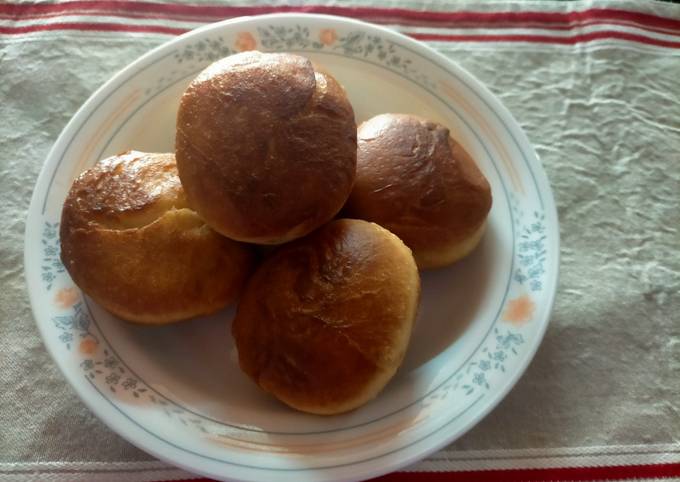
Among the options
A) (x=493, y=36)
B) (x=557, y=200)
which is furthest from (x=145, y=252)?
(x=493, y=36)

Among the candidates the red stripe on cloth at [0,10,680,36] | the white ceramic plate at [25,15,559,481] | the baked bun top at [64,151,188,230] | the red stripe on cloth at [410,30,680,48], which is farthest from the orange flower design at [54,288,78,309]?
the red stripe on cloth at [410,30,680,48]

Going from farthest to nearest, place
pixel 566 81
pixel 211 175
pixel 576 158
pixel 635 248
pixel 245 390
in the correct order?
pixel 566 81 → pixel 576 158 → pixel 635 248 → pixel 245 390 → pixel 211 175

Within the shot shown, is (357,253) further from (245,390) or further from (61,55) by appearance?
(61,55)

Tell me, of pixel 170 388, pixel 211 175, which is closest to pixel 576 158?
pixel 211 175

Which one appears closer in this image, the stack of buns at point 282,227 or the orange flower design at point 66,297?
the stack of buns at point 282,227

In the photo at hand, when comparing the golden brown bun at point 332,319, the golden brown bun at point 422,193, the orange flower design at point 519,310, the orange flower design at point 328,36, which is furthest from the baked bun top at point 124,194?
the orange flower design at point 519,310

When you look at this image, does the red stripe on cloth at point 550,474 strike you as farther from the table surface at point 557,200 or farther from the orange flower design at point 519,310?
the orange flower design at point 519,310

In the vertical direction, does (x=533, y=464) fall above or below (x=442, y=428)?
below
